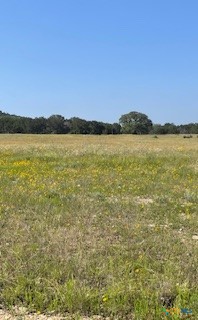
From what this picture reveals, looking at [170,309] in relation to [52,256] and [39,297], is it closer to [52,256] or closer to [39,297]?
[39,297]

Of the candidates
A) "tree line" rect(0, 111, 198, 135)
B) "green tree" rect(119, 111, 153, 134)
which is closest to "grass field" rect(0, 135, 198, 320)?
"tree line" rect(0, 111, 198, 135)

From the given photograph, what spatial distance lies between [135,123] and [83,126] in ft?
67.5

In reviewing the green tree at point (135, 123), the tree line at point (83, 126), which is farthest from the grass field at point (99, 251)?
the green tree at point (135, 123)

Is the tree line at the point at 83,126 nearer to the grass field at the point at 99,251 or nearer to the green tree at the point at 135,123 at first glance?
the green tree at the point at 135,123

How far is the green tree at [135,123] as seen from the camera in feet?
412

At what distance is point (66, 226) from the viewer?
263 inches

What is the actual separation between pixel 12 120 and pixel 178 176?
368 feet

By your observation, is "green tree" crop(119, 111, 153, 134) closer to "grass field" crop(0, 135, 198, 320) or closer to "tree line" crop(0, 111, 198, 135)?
"tree line" crop(0, 111, 198, 135)

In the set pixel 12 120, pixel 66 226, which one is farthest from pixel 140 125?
pixel 66 226

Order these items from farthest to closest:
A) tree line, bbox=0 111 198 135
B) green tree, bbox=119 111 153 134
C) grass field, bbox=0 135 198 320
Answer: green tree, bbox=119 111 153 134 → tree line, bbox=0 111 198 135 → grass field, bbox=0 135 198 320

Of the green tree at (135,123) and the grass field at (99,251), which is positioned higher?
the green tree at (135,123)

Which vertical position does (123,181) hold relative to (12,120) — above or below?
below

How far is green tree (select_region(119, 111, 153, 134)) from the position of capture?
126 metres

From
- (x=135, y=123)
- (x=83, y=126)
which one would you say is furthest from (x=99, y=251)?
(x=135, y=123)
